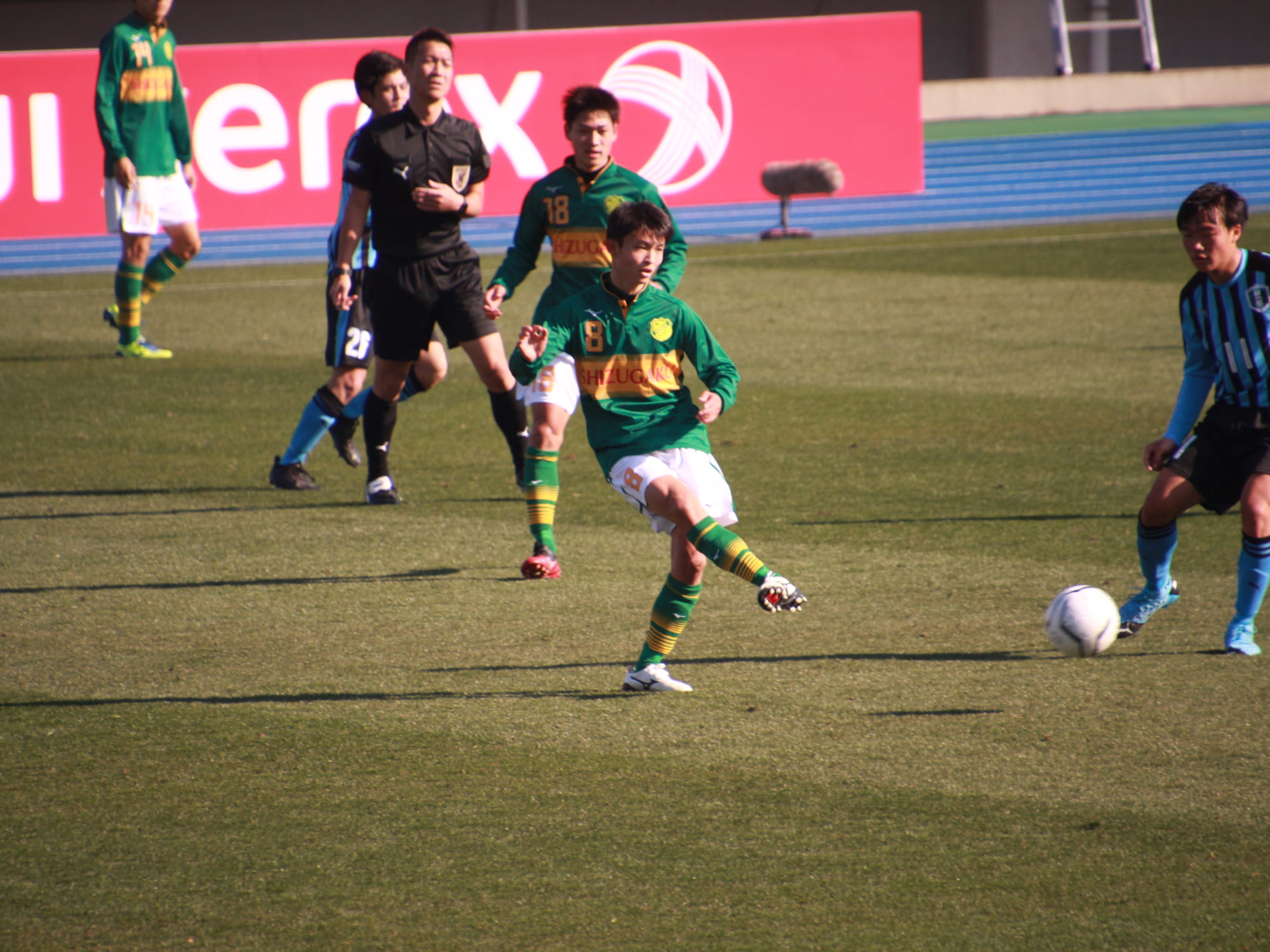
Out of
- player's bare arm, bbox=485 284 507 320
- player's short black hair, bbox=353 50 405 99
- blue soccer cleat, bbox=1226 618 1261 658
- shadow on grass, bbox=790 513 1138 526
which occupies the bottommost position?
blue soccer cleat, bbox=1226 618 1261 658

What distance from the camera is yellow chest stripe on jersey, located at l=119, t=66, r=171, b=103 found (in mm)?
11039

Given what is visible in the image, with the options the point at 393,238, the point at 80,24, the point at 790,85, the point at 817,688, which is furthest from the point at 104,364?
the point at 80,24

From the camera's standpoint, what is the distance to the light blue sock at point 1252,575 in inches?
192

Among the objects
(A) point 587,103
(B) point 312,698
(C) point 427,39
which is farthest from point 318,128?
(B) point 312,698

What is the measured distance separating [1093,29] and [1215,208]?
3188 centimetres

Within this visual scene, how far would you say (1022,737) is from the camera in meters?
4.21

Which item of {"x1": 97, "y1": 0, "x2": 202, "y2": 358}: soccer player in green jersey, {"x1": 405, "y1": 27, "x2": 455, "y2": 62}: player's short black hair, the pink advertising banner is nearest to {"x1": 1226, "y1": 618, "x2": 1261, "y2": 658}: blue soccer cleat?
{"x1": 405, "y1": 27, "x2": 455, "y2": 62}: player's short black hair

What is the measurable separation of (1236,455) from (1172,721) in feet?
3.53

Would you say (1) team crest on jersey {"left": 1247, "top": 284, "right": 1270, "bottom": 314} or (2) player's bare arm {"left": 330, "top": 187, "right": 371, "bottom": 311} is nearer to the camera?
(1) team crest on jersey {"left": 1247, "top": 284, "right": 1270, "bottom": 314}

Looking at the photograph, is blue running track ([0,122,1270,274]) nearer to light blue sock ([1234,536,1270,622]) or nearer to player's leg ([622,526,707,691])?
light blue sock ([1234,536,1270,622])

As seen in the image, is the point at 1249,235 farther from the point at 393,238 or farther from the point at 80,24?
the point at 80,24

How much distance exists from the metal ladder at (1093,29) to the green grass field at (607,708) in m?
26.0

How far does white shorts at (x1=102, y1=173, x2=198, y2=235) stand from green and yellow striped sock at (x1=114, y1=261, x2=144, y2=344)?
288 mm

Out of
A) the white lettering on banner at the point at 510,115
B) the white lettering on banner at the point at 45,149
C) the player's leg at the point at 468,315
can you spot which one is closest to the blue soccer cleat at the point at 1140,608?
the player's leg at the point at 468,315
